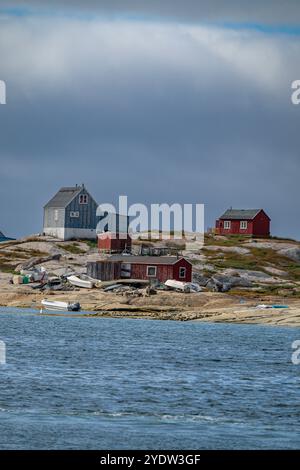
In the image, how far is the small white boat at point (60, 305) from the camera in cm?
9494

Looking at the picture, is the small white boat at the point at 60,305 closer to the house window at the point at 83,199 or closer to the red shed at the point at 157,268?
the red shed at the point at 157,268

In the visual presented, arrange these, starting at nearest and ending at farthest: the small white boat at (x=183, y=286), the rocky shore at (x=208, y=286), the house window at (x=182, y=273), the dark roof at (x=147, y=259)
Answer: the rocky shore at (x=208, y=286) < the small white boat at (x=183, y=286) < the house window at (x=182, y=273) < the dark roof at (x=147, y=259)

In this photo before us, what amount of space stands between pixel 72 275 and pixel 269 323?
29.6 meters

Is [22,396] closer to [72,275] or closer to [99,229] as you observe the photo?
[72,275]

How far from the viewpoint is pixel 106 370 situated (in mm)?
51625

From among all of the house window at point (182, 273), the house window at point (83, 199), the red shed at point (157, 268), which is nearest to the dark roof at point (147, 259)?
the red shed at point (157, 268)

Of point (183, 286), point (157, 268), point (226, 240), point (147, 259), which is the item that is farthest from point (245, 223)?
point (183, 286)

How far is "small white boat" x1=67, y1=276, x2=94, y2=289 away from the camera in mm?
104938

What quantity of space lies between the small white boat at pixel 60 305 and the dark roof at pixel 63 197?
38.1 meters

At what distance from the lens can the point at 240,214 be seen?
149625 mm

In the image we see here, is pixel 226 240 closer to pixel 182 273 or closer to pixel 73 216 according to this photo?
pixel 73 216

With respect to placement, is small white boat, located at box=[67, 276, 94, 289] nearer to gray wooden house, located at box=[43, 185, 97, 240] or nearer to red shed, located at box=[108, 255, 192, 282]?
red shed, located at box=[108, 255, 192, 282]

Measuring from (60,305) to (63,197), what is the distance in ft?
145
